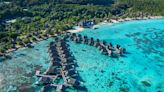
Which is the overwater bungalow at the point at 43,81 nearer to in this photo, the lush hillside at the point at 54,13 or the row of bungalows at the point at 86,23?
the lush hillside at the point at 54,13

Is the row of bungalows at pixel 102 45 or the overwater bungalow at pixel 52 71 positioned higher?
the row of bungalows at pixel 102 45

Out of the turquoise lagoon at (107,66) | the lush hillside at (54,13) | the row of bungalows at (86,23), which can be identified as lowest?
the turquoise lagoon at (107,66)

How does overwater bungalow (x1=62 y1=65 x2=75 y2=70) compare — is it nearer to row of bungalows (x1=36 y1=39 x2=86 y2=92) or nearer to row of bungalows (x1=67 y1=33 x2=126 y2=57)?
row of bungalows (x1=36 y1=39 x2=86 y2=92)

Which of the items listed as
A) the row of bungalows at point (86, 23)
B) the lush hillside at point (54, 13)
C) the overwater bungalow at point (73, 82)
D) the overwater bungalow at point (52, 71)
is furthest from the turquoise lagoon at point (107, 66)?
the lush hillside at point (54, 13)

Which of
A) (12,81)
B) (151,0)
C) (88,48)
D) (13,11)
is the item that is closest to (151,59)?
(88,48)

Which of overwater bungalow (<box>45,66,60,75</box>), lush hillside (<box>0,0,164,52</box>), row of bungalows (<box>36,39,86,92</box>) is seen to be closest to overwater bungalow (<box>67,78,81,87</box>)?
row of bungalows (<box>36,39,86,92</box>)

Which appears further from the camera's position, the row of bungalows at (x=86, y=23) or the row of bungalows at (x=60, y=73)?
the row of bungalows at (x=86, y=23)

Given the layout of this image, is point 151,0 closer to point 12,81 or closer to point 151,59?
point 151,59
